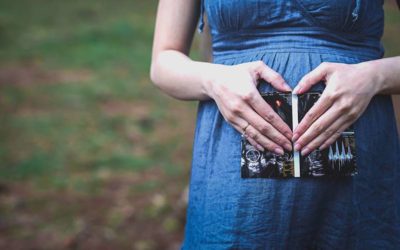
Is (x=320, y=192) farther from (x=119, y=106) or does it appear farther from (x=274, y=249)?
(x=119, y=106)

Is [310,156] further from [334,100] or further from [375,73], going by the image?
[375,73]

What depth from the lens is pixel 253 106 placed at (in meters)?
1.06

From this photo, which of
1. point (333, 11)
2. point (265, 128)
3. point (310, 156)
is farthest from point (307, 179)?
point (333, 11)

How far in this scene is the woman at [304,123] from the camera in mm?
1059

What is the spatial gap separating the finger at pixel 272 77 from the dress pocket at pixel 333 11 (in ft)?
0.53

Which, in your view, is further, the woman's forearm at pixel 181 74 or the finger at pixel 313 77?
the woman's forearm at pixel 181 74

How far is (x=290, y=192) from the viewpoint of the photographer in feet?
3.56

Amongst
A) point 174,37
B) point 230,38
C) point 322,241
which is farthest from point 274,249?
point 174,37

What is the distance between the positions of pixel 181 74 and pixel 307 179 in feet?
1.44

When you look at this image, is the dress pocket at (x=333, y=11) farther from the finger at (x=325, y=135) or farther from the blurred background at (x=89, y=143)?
the blurred background at (x=89, y=143)

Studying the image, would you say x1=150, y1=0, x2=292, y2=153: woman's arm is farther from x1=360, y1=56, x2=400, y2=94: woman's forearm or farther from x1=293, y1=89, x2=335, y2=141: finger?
x1=360, y1=56, x2=400, y2=94: woman's forearm

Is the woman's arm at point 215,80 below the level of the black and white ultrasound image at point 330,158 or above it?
above

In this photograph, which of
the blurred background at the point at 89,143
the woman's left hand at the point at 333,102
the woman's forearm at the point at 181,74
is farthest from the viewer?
the blurred background at the point at 89,143

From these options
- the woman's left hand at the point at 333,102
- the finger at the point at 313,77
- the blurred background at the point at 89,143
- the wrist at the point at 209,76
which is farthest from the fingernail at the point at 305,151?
the blurred background at the point at 89,143
